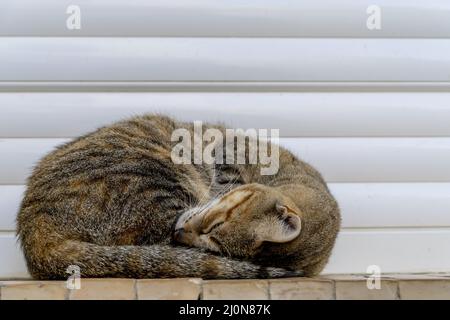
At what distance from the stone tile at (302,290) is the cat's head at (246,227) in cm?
55

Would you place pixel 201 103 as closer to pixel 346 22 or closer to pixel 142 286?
pixel 346 22

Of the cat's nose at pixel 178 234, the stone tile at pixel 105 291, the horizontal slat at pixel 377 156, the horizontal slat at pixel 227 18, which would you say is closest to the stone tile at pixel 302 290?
the stone tile at pixel 105 291

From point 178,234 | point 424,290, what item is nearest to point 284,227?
point 178,234

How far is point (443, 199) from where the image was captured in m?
4.00

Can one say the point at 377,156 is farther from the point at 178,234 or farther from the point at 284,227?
the point at 178,234

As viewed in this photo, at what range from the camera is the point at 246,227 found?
3377mm

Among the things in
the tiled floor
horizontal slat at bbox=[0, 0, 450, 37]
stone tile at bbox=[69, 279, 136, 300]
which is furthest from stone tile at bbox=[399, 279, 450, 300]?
horizontal slat at bbox=[0, 0, 450, 37]

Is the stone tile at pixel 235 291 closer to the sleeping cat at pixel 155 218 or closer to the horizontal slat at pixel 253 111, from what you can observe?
the sleeping cat at pixel 155 218

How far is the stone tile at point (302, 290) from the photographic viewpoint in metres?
2.76

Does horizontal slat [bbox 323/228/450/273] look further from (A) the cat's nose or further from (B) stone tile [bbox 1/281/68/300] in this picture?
(B) stone tile [bbox 1/281/68/300]
